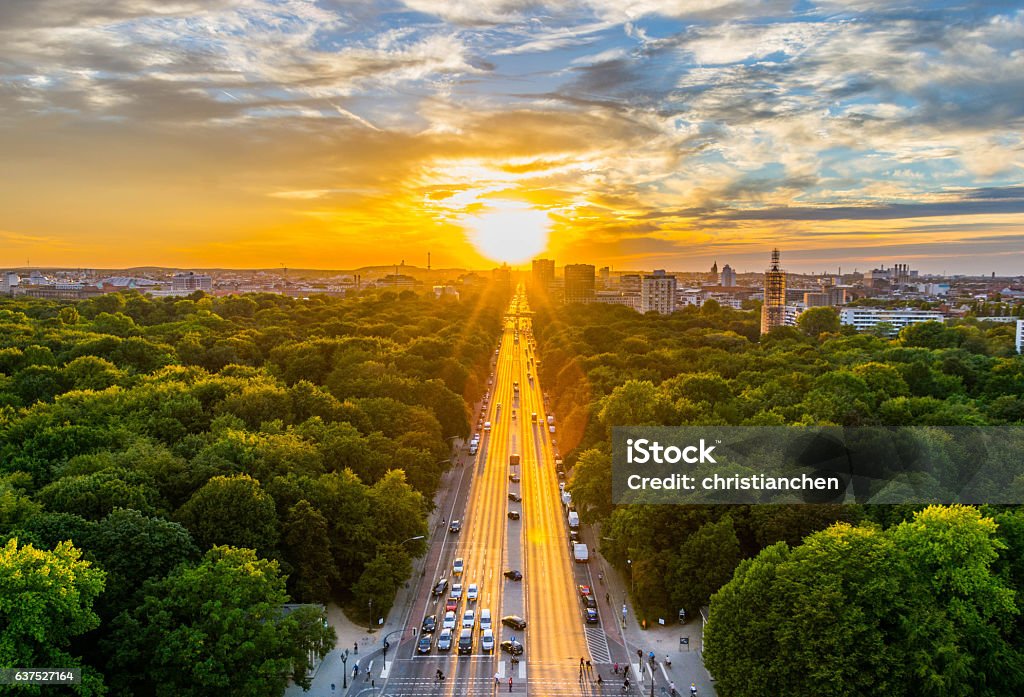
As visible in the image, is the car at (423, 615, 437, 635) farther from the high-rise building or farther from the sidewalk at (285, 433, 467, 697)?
the high-rise building

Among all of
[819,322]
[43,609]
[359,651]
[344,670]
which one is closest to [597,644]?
[359,651]

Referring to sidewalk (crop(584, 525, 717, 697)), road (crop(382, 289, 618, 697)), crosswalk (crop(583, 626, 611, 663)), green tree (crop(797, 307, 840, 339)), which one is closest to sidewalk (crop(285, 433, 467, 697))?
road (crop(382, 289, 618, 697))

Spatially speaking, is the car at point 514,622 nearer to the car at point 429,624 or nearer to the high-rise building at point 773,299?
the car at point 429,624

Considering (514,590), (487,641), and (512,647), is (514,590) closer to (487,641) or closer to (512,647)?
(487,641)

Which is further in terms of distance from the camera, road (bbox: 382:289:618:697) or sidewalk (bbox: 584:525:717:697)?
sidewalk (bbox: 584:525:717:697)

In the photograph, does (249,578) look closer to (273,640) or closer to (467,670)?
(273,640)

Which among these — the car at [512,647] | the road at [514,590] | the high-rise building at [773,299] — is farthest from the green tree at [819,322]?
the car at [512,647]

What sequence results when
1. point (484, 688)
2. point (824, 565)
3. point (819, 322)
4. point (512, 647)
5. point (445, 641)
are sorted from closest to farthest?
point (824, 565), point (484, 688), point (512, 647), point (445, 641), point (819, 322)
